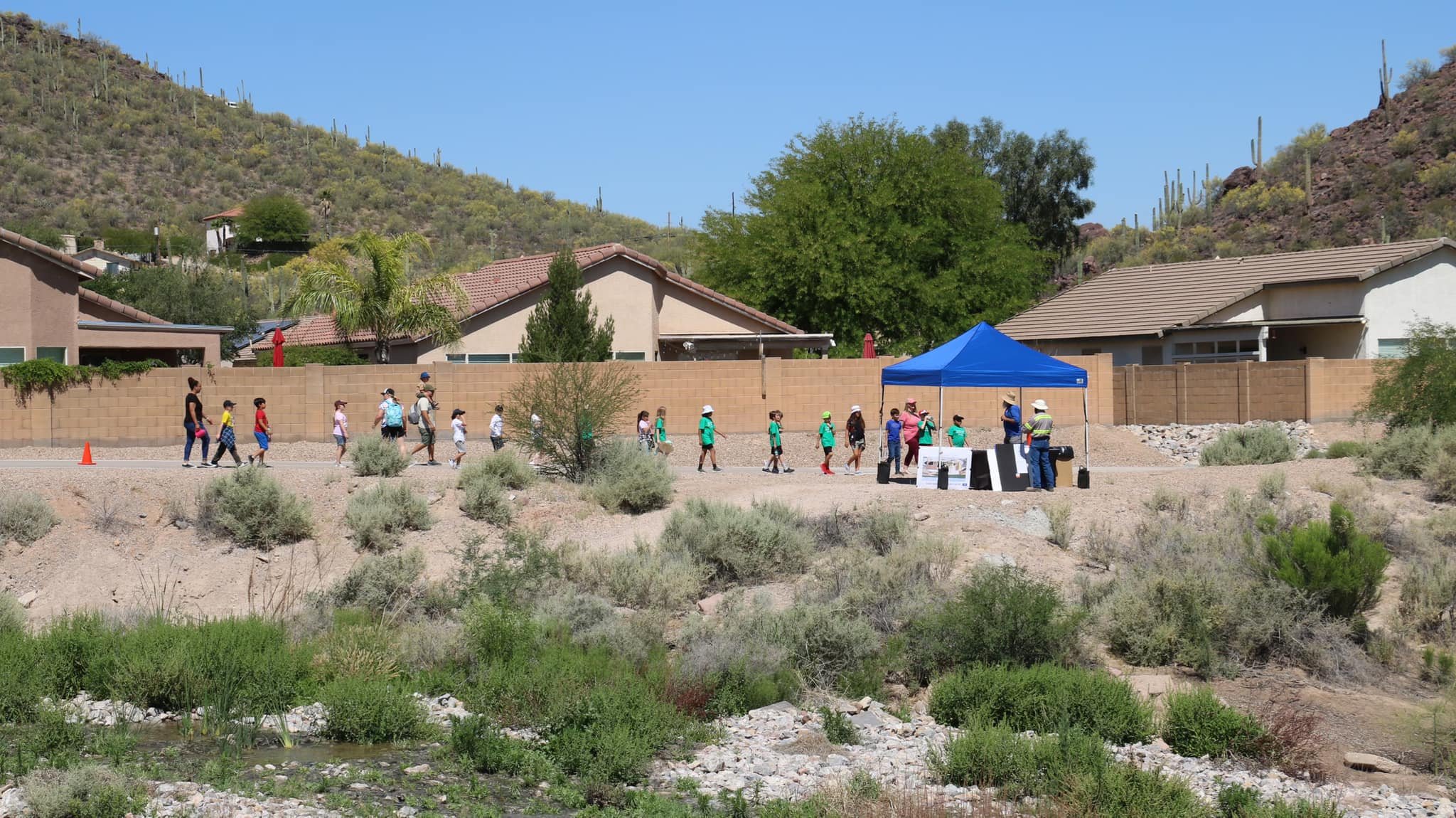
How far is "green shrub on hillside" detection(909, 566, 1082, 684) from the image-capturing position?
1669cm

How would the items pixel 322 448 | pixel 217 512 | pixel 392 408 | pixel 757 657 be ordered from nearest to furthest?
1. pixel 757 657
2. pixel 217 512
3. pixel 392 408
4. pixel 322 448

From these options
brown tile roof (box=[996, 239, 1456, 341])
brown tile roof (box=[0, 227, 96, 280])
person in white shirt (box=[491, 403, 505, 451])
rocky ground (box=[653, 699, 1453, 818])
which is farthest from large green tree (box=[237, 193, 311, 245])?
rocky ground (box=[653, 699, 1453, 818])

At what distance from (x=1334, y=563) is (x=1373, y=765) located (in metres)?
5.02

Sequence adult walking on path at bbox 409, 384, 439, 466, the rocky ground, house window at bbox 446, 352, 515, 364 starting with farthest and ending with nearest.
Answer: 1. house window at bbox 446, 352, 515, 364
2. adult walking on path at bbox 409, 384, 439, 466
3. the rocky ground

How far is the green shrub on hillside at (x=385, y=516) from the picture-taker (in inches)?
917

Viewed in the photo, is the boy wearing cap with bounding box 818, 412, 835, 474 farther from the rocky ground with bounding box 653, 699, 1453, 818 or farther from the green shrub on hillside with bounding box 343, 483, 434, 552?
the rocky ground with bounding box 653, 699, 1453, 818

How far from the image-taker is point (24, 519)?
2331 cm

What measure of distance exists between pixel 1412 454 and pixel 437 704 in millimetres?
17820

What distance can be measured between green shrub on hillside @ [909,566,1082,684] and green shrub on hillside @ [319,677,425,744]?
248 inches

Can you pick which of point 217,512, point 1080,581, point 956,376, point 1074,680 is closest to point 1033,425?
point 956,376

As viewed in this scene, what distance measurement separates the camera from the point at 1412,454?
24469mm

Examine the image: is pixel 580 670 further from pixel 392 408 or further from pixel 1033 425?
pixel 392 408

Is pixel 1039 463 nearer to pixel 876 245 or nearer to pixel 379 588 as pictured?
pixel 379 588

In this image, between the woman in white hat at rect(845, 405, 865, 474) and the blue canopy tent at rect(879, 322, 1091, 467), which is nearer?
the blue canopy tent at rect(879, 322, 1091, 467)
